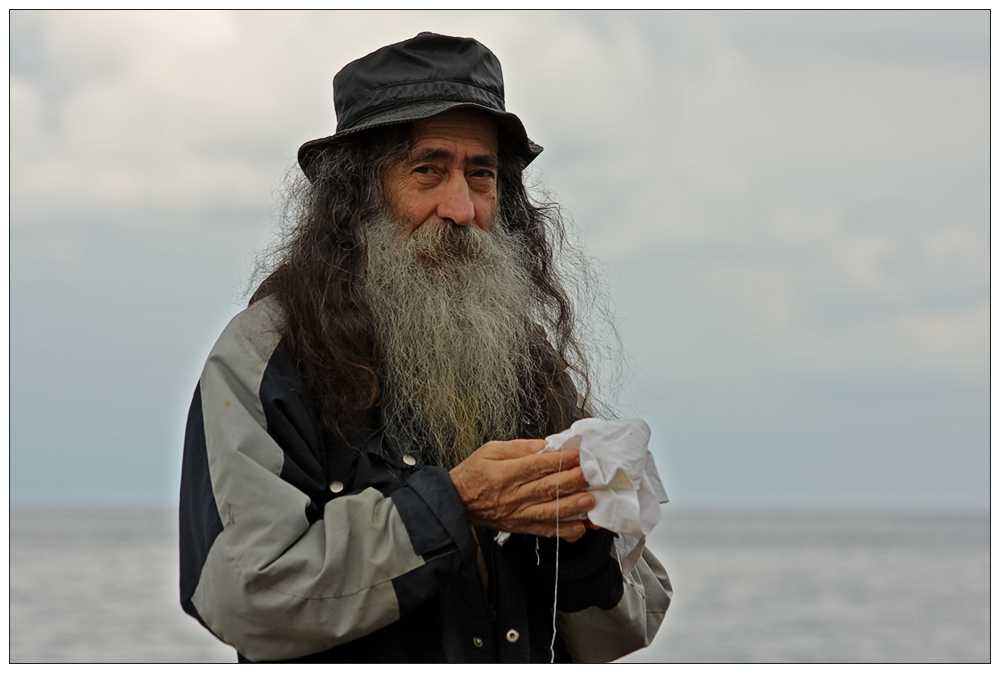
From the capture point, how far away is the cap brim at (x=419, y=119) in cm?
299

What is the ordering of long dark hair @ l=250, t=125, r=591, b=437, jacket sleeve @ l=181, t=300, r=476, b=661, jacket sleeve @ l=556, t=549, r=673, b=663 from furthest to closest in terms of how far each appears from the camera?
jacket sleeve @ l=556, t=549, r=673, b=663 < long dark hair @ l=250, t=125, r=591, b=437 < jacket sleeve @ l=181, t=300, r=476, b=661

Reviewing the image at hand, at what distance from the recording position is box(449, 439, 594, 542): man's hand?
2.43 metres

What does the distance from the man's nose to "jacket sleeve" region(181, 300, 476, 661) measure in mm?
876

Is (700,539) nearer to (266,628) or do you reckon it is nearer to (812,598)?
(812,598)

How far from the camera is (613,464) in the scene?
7.92 ft

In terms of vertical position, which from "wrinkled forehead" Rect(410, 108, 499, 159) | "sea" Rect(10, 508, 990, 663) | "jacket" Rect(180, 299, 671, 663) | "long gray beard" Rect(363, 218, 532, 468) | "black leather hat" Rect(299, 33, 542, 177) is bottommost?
"sea" Rect(10, 508, 990, 663)

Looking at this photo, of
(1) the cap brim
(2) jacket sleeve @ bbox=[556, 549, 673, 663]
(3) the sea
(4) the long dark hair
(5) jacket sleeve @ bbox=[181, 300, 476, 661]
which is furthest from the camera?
(3) the sea

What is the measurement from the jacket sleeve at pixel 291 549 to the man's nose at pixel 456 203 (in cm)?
→ 88

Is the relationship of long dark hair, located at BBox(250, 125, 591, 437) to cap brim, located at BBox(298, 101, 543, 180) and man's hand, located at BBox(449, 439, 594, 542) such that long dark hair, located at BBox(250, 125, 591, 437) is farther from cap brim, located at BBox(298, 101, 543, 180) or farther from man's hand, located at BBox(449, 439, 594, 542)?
man's hand, located at BBox(449, 439, 594, 542)

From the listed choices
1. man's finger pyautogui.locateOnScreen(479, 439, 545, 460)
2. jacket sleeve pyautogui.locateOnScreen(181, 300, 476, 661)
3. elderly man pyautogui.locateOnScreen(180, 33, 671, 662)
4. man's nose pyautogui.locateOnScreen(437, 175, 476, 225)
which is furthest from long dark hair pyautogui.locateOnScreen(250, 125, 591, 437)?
man's finger pyautogui.locateOnScreen(479, 439, 545, 460)

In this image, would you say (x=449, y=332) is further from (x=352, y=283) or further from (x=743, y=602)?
(x=743, y=602)

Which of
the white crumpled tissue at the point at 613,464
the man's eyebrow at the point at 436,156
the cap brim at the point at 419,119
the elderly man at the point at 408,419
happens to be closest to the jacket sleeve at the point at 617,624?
the elderly man at the point at 408,419

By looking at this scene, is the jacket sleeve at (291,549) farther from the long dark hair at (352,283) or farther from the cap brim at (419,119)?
the cap brim at (419,119)

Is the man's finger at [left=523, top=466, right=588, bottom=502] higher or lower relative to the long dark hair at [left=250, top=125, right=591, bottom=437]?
lower
